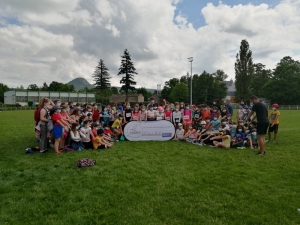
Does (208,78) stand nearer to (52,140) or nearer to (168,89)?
(168,89)

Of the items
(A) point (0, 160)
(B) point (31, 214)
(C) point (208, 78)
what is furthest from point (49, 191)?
(C) point (208, 78)

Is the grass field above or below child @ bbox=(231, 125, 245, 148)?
below

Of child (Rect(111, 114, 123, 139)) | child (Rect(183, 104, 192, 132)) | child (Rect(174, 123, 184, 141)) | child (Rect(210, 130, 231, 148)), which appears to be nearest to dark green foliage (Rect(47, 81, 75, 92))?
child (Rect(111, 114, 123, 139))

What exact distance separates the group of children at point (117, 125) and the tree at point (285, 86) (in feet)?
183

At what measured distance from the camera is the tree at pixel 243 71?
198ft

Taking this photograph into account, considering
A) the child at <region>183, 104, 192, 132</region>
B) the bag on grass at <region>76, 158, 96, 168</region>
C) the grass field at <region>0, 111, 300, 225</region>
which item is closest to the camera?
the grass field at <region>0, 111, 300, 225</region>

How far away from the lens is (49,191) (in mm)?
4727

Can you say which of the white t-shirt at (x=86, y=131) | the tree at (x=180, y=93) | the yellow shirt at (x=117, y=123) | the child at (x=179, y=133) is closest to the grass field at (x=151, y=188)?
the white t-shirt at (x=86, y=131)

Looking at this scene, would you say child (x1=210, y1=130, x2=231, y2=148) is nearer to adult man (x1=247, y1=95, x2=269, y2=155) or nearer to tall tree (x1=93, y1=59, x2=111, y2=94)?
adult man (x1=247, y1=95, x2=269, y2=155)

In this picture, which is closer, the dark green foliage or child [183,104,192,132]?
child [183,104,192,132]

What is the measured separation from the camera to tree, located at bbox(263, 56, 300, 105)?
58750mm

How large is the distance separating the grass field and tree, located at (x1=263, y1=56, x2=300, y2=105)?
6128cm

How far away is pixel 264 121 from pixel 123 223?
6256mm

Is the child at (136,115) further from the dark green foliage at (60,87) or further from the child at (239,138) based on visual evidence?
the dark green foliage at (60,87)
